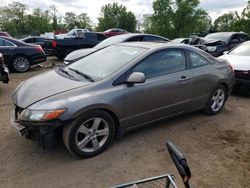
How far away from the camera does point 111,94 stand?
11.3 ft

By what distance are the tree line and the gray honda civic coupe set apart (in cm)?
3288

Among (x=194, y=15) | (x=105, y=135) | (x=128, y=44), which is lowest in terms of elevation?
(x=105, y=135)

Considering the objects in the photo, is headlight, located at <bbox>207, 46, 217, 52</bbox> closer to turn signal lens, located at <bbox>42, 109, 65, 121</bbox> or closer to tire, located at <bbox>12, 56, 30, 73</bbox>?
tire, located at <bbox>12, 56, 30, 73</bbox>

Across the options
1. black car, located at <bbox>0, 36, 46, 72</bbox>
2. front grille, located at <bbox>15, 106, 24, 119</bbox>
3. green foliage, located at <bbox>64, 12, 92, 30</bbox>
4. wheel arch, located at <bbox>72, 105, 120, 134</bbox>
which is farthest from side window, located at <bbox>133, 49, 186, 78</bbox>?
green foliage, located at <bbox>64, 12, 92, 30</bbox>

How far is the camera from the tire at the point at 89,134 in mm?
3199

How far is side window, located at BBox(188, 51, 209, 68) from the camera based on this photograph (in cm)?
453

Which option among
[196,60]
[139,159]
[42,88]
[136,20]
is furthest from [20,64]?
[136,20]

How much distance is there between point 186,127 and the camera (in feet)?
14.8

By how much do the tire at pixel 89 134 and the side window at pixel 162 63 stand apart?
892mm

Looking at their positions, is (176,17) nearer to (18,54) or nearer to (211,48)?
(211,48)

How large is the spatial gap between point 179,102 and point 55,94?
6.88ft

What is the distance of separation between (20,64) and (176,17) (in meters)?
34.4

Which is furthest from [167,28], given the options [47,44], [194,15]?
[47,44]

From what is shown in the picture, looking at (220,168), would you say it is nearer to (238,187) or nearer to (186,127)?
(238,187)
